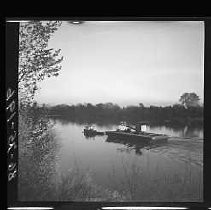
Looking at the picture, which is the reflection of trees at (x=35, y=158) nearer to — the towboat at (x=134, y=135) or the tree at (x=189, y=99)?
the towboat at (x=134, y=135)

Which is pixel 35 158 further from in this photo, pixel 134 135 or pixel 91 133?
pixel 134 135

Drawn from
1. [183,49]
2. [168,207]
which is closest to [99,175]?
[168,207]

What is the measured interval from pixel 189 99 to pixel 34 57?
2.92ft

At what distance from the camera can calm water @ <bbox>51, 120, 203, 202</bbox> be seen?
1752 mm

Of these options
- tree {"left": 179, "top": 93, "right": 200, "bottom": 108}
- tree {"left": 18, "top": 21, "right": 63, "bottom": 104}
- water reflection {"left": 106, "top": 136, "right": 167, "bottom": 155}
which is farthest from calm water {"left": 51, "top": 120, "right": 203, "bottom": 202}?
tree {"left": 18, "top": 21, "right": 63, "bottom": 104}

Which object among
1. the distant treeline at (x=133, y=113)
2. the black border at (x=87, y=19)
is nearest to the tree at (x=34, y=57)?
the black border at (x=87, y=19)

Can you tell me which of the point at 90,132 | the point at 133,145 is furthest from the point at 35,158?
the point at 133,145

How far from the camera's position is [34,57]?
1.78 metres

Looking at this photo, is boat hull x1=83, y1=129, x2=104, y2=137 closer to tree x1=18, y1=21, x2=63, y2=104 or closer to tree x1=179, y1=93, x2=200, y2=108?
tree x1=18, y1=21, x2=63, y2=104

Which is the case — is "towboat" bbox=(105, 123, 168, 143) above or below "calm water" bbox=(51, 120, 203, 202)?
above

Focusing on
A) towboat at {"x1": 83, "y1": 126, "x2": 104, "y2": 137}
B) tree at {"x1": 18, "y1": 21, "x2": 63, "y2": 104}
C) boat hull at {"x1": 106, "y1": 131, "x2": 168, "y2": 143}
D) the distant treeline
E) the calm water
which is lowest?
the calm water

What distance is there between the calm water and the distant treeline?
50 millimetres

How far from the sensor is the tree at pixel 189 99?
1737mm

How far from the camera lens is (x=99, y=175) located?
1.75 m
